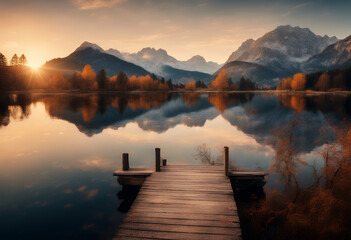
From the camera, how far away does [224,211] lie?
35.5ft

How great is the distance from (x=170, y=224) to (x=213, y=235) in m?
1.83

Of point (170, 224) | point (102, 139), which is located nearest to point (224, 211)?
point (170, 224)

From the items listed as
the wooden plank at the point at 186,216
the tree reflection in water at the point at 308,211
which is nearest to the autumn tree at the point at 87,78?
the tree reflection in water at the point at 308,211

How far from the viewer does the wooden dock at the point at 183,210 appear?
928cm

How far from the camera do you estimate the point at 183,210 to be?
10.9m

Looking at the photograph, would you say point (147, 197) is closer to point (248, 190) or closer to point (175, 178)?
point (175, 178)

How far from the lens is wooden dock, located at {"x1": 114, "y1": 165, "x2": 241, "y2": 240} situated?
9.28 m

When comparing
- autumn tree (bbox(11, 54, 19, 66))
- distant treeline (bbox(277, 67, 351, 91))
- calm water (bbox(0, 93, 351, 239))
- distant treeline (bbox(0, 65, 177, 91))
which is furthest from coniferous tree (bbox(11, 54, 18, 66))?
distant treeline (bbox(277, 67, 351, 91))

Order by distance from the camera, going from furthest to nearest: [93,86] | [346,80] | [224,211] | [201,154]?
1. [346,80]
2. [93,86]
3. [201,154]
4. [224,211]

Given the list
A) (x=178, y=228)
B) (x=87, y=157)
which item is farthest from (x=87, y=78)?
(x=178, y=228)

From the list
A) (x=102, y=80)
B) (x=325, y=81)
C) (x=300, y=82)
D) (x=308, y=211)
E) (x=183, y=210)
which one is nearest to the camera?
(x=183, y=210)

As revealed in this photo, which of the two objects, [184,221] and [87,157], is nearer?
[184,221]

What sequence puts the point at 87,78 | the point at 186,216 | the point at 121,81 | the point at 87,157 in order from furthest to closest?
the point at 121,81 < the point at 87,78 < the point at 87,157 < the point at 186,216

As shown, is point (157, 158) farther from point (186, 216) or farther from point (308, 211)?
point (308, 211)
